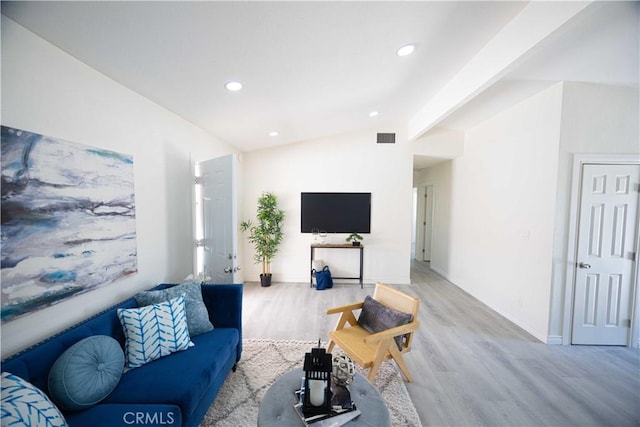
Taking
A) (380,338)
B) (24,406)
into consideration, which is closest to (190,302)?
(24,406)

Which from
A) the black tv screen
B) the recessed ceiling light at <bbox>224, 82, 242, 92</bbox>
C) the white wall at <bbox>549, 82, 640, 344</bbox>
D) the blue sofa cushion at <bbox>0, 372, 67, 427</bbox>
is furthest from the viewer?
the black tv screen

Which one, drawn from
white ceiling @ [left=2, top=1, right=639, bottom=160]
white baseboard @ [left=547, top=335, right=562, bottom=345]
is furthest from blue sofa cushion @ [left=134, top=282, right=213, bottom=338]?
white baseboard @ [left=547, top=335, right=562, bottom=345]

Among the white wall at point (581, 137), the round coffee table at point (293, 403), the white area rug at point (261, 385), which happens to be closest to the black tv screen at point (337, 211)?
the white area rug at point (261, 385)

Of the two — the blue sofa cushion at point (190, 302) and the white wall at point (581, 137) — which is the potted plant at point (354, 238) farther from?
the blue sofa cushion at point (190, 302)

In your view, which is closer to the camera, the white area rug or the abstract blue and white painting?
the abstract blue and white painting

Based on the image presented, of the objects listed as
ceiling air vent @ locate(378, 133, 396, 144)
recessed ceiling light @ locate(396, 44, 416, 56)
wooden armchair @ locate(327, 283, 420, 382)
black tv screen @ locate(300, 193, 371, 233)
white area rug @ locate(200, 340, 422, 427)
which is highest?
recessed ceiling light @ locate(396, 44, 416, 56)

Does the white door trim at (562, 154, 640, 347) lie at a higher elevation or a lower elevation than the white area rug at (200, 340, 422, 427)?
higher

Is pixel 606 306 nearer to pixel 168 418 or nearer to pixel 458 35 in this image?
pixel 458 35

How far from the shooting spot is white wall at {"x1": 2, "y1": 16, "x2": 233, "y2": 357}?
1.29 m

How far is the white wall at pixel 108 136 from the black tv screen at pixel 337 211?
2027mm

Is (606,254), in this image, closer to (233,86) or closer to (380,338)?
(380,338)

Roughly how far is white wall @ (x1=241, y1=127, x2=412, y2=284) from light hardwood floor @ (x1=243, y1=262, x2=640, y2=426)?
1.12 meters

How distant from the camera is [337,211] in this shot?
4.46 m

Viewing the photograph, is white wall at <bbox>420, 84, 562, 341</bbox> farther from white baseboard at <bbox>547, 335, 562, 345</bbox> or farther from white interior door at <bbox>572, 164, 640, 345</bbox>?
white interior door at <bbox>572, 164, 640, 345</bbox>
